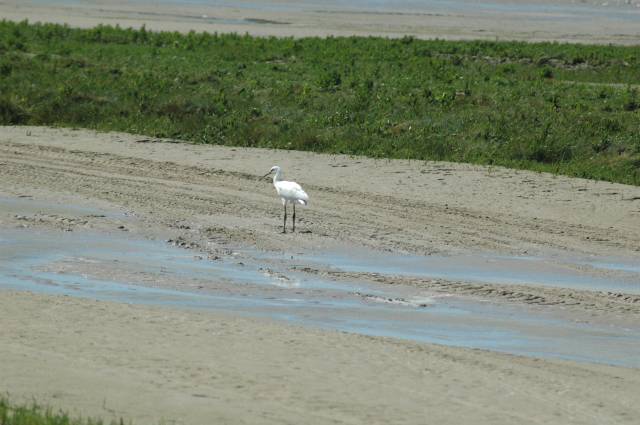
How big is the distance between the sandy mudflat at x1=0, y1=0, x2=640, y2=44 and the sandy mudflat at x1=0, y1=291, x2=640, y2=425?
4241cm

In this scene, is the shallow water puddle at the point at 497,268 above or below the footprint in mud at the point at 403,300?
below

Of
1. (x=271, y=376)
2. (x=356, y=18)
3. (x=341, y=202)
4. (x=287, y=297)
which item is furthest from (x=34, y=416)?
(x=356, y=18)

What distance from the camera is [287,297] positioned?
14.8 m

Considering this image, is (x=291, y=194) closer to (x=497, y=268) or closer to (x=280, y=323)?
(x=497, y=268)

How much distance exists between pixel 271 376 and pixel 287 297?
145 inches

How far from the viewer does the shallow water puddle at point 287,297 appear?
1312cm

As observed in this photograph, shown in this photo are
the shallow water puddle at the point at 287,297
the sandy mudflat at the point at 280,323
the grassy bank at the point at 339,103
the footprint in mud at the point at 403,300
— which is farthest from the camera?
the grassy bank at the point at 339,103

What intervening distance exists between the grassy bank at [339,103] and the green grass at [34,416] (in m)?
15.4

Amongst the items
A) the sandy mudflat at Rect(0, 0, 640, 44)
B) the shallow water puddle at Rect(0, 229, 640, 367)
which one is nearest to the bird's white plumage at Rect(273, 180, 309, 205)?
the shallow water puddle at Rect(0, 229, 640, 367)

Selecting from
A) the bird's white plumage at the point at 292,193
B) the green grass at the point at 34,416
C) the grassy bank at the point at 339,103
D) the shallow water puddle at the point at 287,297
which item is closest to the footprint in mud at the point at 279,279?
the shallow water puddle at the point at 287,297

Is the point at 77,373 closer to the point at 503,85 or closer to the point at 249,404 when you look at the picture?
the point at 249,404

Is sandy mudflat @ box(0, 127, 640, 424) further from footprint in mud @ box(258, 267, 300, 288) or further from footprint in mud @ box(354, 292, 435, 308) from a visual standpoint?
footprint in mud @ box(354, 292, 435, 308)

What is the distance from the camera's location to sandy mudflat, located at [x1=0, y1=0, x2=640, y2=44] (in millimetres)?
58312

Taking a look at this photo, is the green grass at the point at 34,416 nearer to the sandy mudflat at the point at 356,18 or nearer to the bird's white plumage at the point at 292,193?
the bird's white plumage at the point at 292,193
